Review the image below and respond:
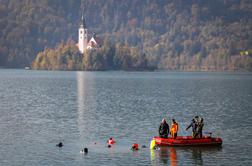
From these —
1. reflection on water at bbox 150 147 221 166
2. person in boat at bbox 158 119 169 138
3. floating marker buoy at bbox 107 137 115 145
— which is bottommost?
reflection on water at bbox 150 147 221 166

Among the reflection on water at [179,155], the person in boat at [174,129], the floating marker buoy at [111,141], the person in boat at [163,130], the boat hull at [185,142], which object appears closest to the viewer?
the reflection on water at [179,155]

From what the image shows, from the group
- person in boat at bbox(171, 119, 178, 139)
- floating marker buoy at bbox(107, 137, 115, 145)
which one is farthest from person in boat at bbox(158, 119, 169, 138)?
floating marker buoy at bbox(107, 137, 115, 145)

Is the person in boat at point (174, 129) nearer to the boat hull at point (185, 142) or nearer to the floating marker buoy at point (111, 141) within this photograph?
the boat hull at point (185, 142)

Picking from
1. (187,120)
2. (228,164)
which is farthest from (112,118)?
(228,164)

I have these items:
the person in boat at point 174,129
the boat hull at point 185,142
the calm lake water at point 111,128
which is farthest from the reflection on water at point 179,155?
the person in boat at point 174,129

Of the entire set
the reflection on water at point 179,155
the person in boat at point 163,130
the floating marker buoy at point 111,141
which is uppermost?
the person in boat at point 163,130

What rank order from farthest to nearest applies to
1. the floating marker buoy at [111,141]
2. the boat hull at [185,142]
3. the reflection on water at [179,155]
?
the floating marker buoy at [111,141] < the boat hull at [185,142] < the reflection on water at [179,155]

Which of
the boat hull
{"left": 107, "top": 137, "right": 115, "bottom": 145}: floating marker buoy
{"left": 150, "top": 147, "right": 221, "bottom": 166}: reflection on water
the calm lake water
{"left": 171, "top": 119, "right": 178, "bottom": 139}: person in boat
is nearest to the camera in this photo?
{"left": 150, "top": 147, "right": 221, "bottom": 166}: reflection on water

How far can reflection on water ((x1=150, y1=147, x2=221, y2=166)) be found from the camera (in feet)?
204

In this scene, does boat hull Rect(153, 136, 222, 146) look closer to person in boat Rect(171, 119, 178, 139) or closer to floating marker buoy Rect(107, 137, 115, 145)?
person in boat Rect(171, 119, 178, 139)

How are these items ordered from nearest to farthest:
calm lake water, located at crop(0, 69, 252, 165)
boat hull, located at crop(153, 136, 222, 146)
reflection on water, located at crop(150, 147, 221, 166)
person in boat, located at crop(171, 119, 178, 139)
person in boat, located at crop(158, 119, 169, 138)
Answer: reflection on water, located at crop(150, 147, 221, 166), calm lake water, located at crop(0, 69, 252, 165), boat hull, located at crop(153, 136, 222, 146), person in boat, located at crop(171, 119, 178, 139), person in boat, located at crop(158, 119, 169, 138)

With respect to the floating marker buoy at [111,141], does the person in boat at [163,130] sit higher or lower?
higher

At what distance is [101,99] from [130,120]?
44.2 meters

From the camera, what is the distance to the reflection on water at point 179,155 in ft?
204
